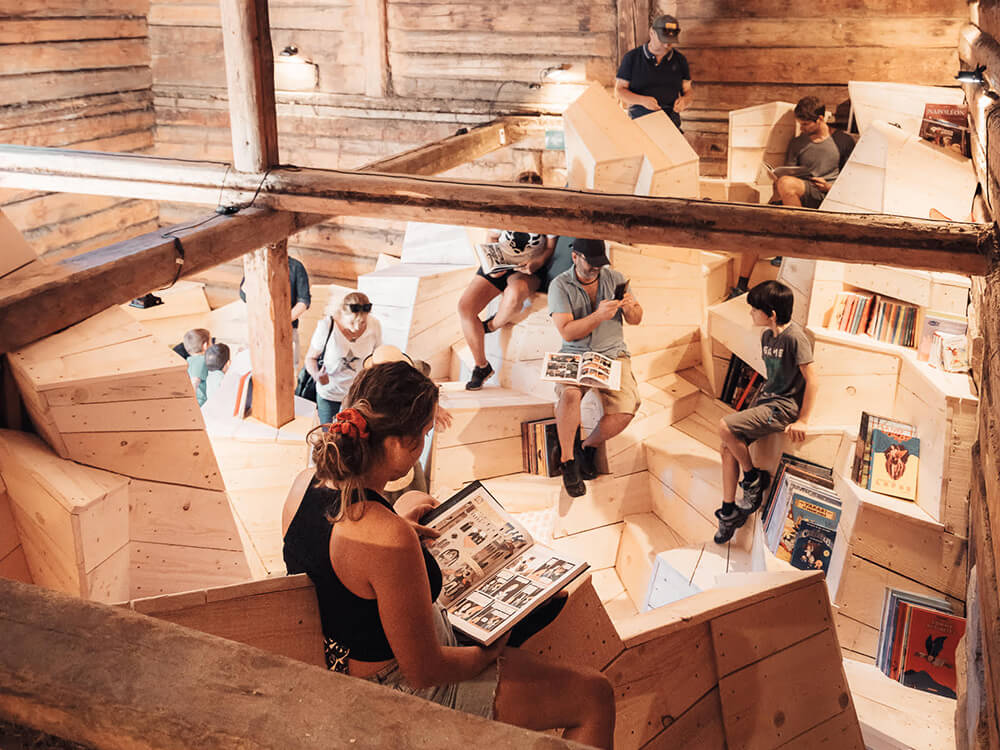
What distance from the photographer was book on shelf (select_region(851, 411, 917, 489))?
399cm

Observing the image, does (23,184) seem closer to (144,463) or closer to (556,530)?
Result: (144,463)

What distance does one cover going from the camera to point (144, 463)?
2951mm

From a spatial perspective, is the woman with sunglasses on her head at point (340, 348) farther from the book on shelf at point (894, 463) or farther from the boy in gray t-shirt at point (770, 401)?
the book on shelf at point (894, 463)

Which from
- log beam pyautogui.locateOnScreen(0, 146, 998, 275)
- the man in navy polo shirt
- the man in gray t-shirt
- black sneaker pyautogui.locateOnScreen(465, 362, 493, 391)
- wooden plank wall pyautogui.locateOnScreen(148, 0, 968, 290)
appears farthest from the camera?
wooden plank wall pyautogui.locateOnScreen(148, 0, 968, 290)

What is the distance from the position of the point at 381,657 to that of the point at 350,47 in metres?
7.03

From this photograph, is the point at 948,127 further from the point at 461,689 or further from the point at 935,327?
the point at 461,689

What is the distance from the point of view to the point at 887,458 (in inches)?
157

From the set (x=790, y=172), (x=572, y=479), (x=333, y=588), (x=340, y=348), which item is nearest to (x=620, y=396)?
(x=572, y=479)

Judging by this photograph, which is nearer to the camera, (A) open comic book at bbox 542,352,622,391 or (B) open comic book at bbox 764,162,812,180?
(A) open comic book at bbox 542,352,622,391

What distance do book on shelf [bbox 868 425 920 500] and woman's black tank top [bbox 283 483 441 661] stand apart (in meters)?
2.89

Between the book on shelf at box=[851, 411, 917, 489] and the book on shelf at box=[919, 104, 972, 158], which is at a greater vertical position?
the book on shelf at box=[919, 104, 972, 158]

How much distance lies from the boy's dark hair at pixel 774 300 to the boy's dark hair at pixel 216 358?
3.62 meters

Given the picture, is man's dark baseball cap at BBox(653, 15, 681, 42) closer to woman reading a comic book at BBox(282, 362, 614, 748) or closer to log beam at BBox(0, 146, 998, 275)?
log beam at BBox(0, 146, 998, 275)

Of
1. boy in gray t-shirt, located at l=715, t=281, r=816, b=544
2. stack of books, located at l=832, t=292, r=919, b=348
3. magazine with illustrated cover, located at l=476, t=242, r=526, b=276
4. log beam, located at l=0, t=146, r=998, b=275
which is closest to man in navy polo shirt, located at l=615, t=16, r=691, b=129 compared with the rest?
magazine with illustrated cover, located at l=476, t=242, r=526, b=276
